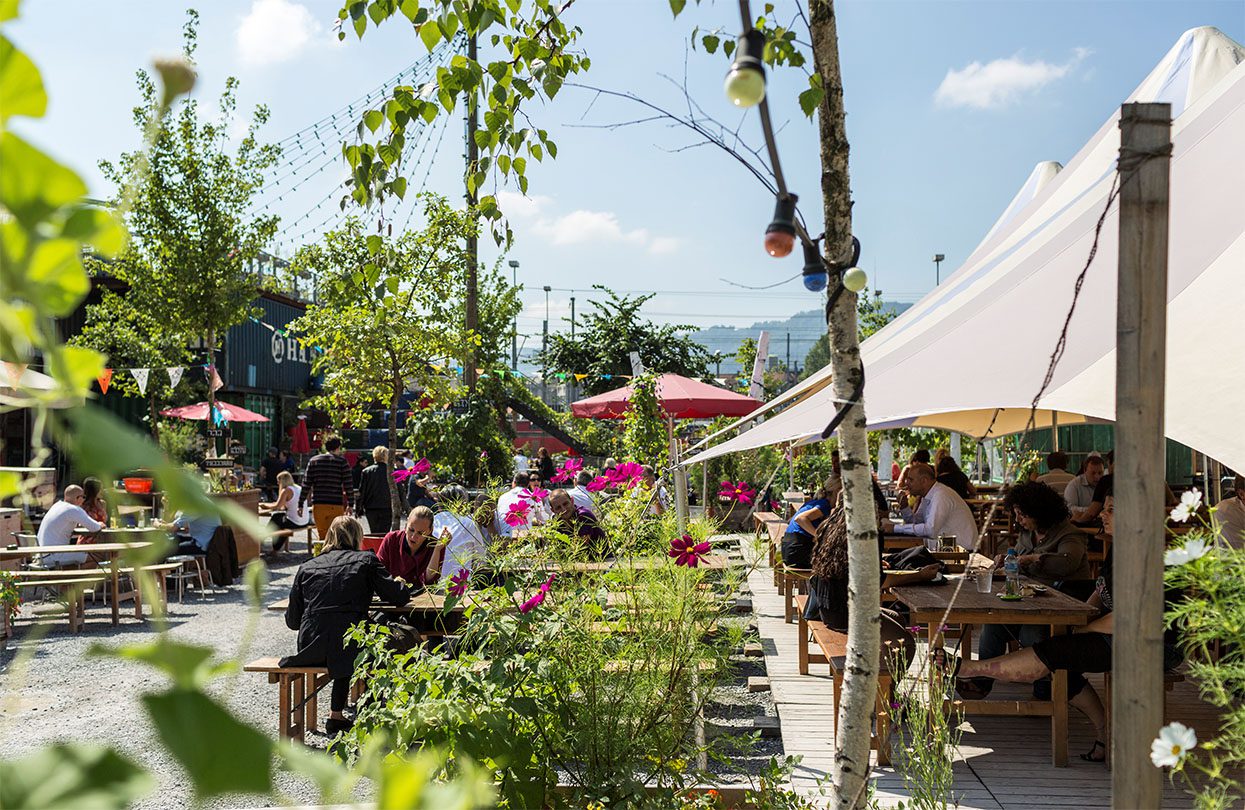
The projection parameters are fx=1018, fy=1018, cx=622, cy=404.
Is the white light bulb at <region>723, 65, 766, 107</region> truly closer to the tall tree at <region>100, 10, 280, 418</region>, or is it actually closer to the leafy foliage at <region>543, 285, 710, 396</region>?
the tall tree at <region>100, 10, 280, 418</region>

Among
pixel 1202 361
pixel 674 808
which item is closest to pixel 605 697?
pixel 674 808

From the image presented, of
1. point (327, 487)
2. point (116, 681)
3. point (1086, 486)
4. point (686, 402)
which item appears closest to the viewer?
point (116, 681)

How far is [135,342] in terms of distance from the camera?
61.3 ft

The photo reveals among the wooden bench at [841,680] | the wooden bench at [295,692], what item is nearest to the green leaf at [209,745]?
the wooden bench at [841,680]

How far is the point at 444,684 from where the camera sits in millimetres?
2908

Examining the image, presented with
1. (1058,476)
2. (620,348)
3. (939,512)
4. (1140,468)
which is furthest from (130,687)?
(620,348)

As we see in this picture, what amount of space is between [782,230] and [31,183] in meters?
1.85

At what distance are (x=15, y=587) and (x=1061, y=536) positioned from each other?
24.3 ft

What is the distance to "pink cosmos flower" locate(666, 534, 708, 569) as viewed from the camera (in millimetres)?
4207

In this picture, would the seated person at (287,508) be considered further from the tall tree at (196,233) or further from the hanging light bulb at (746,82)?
the hanging light bulb at (746,82)

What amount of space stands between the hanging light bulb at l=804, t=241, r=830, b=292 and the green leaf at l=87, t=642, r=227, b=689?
2.01 m

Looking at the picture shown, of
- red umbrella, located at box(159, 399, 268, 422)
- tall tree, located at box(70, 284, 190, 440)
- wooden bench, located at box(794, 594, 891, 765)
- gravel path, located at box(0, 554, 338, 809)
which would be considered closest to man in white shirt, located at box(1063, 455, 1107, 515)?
wooden bench, located at box(794, 594, 891, 765)

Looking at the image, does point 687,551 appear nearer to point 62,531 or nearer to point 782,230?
point 782,230

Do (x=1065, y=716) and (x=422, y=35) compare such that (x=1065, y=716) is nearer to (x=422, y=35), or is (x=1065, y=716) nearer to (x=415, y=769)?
(x=422, y=35)
